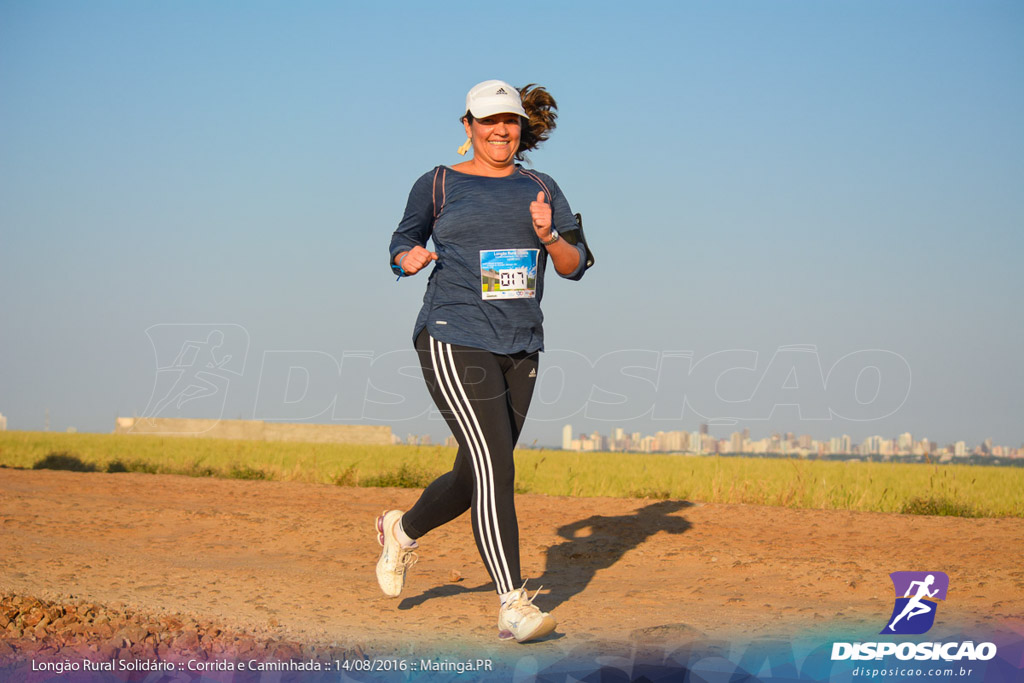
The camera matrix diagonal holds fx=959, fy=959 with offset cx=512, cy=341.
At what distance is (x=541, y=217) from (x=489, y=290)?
1.33 ft

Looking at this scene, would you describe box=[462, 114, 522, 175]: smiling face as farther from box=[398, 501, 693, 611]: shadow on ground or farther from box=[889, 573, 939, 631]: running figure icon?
box=[889, 573, 939, 631]: running figure icon

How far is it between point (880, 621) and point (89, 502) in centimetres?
781

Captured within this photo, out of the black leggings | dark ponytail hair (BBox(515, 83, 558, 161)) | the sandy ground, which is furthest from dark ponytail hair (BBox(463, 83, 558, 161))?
the sandy ground

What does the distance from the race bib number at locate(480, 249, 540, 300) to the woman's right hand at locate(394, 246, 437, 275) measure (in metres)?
0.24

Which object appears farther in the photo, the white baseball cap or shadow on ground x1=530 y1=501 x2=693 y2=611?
shadow on ground x1=530 y1=501 x2=693 y2=611

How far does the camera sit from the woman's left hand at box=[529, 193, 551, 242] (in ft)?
14.0

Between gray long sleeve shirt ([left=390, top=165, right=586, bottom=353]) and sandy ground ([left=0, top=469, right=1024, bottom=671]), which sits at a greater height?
gray long sleeve shirt ([left=390, top=165, right=586, bottom=353])

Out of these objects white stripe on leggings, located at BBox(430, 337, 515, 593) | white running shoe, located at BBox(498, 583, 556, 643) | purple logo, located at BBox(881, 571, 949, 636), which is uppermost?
white stripe on leggings, located at BBox(430, 337, 515, 593)

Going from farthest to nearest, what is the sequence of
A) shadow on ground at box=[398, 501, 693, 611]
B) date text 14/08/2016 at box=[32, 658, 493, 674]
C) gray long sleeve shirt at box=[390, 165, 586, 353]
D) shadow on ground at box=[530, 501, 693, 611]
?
shadow on ground at box=[530, 501, 693, 611]
shadow on ground at box=[398, 501, 693, 611]
gray long sleeve shirt at box=[390, 165, 586, 353]
date text 14/08/2016 at box=[32, 658, 493, 674]

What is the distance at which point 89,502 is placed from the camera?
9.59 metres

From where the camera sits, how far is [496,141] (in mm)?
4574

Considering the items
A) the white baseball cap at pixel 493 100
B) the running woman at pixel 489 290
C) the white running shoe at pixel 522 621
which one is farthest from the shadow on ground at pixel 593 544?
the white baseball cap at pixel 493 100

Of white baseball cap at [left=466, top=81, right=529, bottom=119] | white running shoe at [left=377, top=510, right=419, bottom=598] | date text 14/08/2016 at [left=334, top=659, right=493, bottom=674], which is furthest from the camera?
white running shoe at [left=377, top=510, right=419, bottom=598]

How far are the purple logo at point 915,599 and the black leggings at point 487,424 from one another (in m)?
1.75
